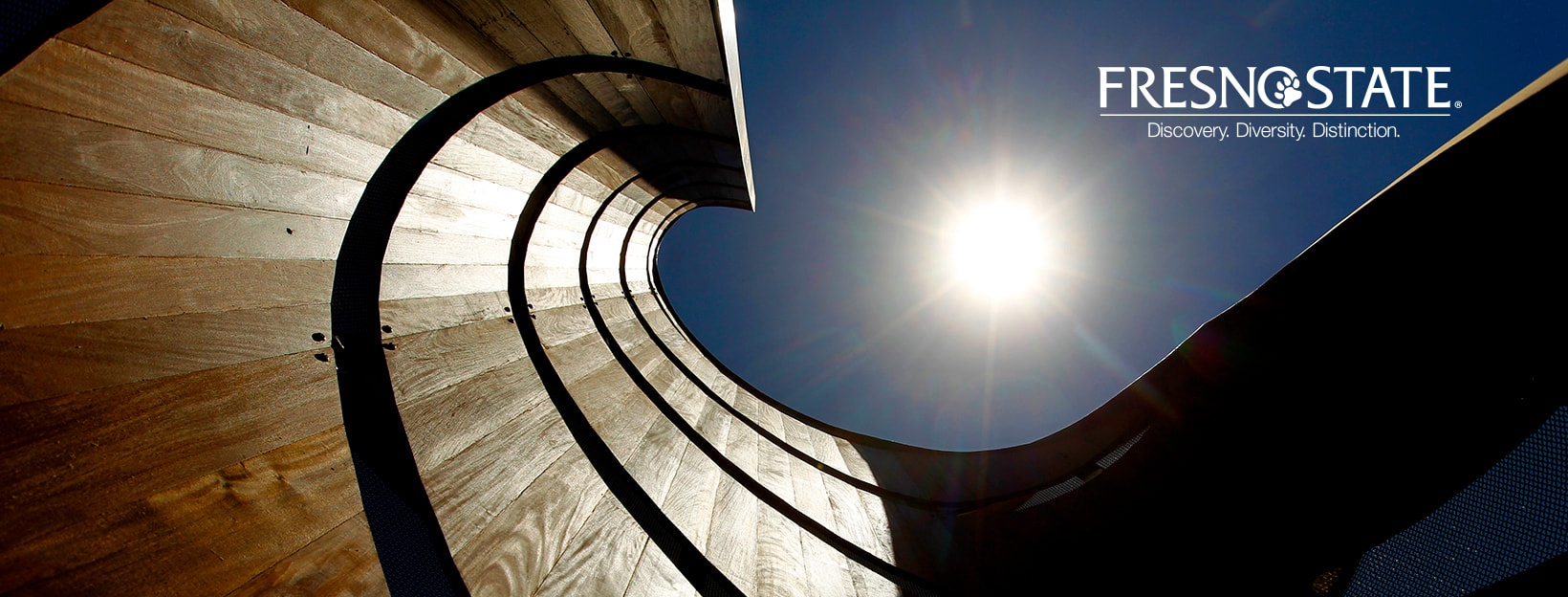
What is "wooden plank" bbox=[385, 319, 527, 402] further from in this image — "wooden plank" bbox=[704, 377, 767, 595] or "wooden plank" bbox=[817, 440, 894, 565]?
"wooden plank" bbox=[817, 440, 894, 565]

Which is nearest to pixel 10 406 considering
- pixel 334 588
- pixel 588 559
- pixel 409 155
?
pixel 334 588

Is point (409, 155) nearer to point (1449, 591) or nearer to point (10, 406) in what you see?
point (10, 406)

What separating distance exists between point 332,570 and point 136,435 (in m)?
0.74

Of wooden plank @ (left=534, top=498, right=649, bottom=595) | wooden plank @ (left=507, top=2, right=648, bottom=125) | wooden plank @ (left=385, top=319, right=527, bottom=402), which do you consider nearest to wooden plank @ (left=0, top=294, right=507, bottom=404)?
wooden plank @ (left=385, top=319, right=527, bottom=402)

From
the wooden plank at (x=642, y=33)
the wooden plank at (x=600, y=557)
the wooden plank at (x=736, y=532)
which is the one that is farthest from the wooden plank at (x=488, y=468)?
the wooden plank at (x=642, y=33)

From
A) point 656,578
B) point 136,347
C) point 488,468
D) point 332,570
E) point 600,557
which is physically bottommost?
point 656,578

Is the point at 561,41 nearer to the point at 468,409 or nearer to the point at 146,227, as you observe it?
the point at 146,227

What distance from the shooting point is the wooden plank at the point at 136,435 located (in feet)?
4.01

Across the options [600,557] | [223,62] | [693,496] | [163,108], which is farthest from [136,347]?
[693,496]

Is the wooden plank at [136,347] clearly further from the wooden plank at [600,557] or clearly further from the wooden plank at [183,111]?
the wooden plank at [600,557]

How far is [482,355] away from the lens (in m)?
3.06

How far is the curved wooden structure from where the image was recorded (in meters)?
1.41

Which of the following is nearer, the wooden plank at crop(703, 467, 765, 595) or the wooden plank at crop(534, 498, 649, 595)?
the wooden plank at crop(534, 498, 649, 595)

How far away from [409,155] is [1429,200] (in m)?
5.50
